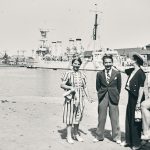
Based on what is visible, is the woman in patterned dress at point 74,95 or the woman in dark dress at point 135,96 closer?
the woman in dark dress at point 135,96

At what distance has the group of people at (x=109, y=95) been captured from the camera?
662cm

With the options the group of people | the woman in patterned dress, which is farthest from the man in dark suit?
the woman in patterned dress

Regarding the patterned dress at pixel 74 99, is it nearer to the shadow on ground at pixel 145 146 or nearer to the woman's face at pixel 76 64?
the woman's face at pixel 76 64

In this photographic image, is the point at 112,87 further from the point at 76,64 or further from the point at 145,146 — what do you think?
the point at 145,146

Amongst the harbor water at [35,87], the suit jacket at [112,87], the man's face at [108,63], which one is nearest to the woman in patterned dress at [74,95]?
the suit jacket at [112,87]

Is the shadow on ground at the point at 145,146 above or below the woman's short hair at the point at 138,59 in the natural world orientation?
below

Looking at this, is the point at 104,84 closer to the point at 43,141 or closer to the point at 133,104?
the point at 133,104

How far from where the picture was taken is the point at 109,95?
7.15 m

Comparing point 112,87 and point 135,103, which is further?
point 112,87

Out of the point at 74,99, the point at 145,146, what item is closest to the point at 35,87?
the point at 74,99

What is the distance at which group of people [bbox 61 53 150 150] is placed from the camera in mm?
6617

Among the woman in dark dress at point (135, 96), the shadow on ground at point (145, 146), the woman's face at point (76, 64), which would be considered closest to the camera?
the woman in dark dress at point (135, 96)

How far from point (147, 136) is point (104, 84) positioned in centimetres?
A: 149

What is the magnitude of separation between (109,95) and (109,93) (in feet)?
0.14
